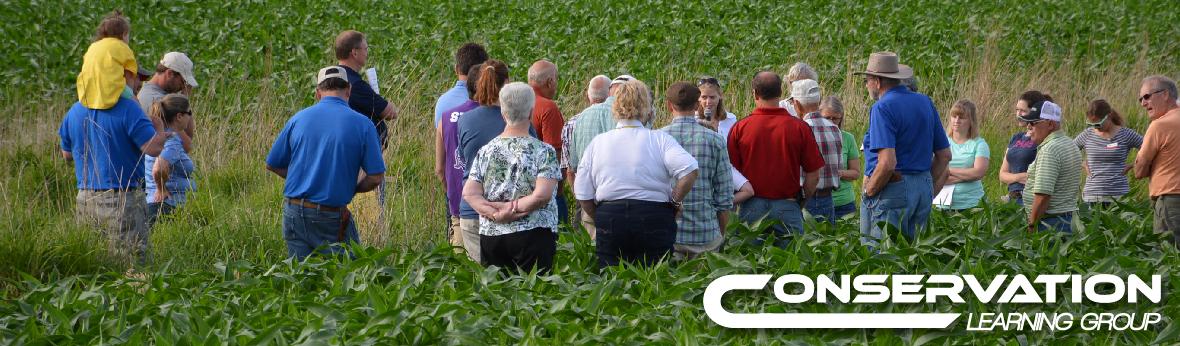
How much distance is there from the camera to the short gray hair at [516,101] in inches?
304

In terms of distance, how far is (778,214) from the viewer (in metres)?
9.05

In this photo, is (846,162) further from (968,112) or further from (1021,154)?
(1021,154)

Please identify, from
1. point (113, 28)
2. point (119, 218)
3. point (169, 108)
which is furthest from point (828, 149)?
point (113, 28)

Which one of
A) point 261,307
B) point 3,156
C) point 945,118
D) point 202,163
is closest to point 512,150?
point 261,307

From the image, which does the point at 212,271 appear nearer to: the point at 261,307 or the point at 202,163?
the point at 261,307

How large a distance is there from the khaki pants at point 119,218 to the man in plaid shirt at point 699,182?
388 centimetres

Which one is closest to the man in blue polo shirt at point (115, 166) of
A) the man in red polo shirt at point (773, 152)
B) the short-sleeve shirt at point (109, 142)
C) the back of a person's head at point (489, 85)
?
the short-sleeve shirt at point (109, 142)

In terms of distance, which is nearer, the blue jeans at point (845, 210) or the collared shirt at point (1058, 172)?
the collared shirt at point (1058, 172)

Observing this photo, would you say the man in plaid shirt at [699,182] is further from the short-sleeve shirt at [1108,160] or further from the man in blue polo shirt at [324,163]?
the short-sleeve shirt at [1108,160]

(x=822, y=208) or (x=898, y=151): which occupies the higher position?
(x=898, y=151)

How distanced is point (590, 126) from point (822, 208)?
193cm

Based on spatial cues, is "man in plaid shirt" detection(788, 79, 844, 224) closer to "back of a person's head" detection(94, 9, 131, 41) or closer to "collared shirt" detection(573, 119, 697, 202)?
"collared shirt" detection(573, 119, 697, 202)

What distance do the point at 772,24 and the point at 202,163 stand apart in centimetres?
1003

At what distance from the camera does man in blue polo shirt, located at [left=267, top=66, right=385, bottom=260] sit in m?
8.58
